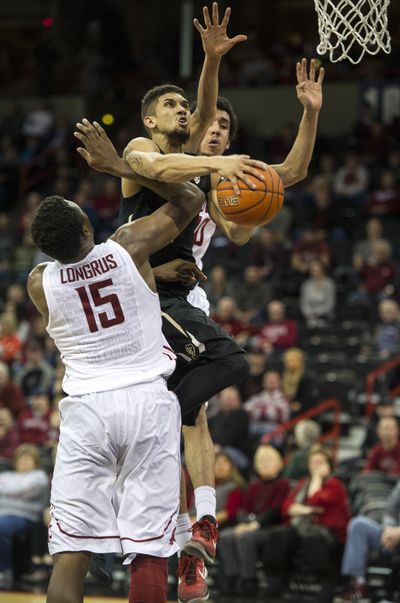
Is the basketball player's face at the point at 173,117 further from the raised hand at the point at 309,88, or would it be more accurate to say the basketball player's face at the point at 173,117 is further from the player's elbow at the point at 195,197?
the raised hand at the point at 309,88

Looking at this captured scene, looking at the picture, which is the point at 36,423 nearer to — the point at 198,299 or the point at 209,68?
the point at 198,299

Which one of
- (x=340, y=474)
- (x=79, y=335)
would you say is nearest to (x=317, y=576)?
(x=340, y=474)

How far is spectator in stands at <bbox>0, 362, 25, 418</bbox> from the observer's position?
15141 millimetres

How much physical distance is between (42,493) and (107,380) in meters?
7.11

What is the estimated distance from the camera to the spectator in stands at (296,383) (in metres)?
13.8

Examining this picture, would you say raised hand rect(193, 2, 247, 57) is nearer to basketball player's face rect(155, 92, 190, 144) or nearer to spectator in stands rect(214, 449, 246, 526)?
basketball player's face rect(155, 92, 190, 144)

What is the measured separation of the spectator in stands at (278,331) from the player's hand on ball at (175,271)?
28.7 feet

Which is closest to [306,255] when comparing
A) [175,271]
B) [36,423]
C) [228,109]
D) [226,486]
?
[36,423]

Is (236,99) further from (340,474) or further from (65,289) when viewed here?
(65,289)

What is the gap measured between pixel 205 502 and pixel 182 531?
0.87 ft

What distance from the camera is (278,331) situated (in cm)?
1548

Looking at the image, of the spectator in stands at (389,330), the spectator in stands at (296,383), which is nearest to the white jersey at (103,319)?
the spectator in stands at (296,383)

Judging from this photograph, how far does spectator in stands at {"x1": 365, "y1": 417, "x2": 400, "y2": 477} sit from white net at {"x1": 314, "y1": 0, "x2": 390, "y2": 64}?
18.0ft

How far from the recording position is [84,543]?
18.6 feet
